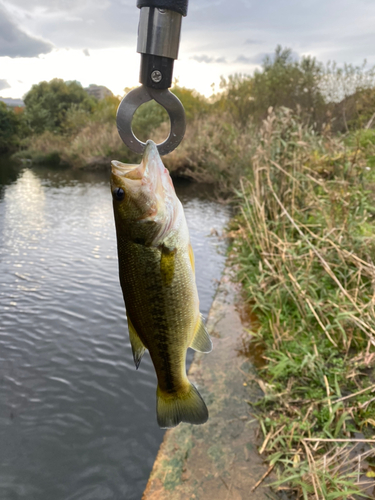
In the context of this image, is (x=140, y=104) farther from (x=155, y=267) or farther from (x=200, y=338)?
(x=200, y=338)

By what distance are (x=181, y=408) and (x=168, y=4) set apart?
1.23m

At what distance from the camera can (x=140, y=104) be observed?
120 centimetres

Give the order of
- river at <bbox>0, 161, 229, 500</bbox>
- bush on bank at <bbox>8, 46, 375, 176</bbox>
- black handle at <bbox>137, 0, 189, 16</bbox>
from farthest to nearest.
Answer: bush on bank at <bbox>8, 46, 375, 176</bbox>, river at <bbox>0, 161, 229, 500</bbox>, black handle at <bbox>137, 0, 189, 16</bbox>

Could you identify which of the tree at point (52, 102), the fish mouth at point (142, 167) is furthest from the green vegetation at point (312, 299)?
the tree at point (52, 102)

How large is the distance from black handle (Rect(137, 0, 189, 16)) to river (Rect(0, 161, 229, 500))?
4412mm

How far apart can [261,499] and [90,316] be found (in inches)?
204

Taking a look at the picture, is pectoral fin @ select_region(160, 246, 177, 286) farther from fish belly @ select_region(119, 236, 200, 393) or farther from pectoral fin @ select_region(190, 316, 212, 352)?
pectoral fin @ select_region(190, 316, 212, 352)

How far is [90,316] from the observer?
304 inches

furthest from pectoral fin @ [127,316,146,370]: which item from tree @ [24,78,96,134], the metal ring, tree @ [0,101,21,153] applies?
tree @ [24,78,96,134]

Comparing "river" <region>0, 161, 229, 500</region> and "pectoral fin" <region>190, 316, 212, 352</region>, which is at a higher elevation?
"pectoral fin" <region>190, 316, 212, 352</region>

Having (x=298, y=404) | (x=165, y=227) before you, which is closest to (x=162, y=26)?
(x=165, y=227)

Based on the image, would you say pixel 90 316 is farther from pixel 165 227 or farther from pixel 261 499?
pixel 165 227

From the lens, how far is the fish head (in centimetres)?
135

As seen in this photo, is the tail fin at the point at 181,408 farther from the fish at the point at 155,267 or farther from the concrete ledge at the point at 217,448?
the concrete ledge at the point at 217,448
